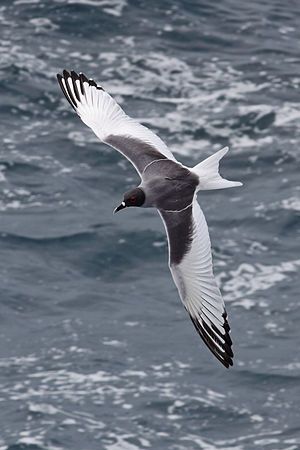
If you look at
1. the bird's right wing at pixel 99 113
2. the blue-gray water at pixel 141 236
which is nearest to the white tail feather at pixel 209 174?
the bird's right wing at pixel 99 113

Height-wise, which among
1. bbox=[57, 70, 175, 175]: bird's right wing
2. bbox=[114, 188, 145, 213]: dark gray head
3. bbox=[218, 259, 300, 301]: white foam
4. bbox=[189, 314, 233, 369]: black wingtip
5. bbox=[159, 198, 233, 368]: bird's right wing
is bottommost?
bbox=[218, 259, 300, 301]: white foam

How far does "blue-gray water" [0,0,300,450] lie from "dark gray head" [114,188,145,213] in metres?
8.07

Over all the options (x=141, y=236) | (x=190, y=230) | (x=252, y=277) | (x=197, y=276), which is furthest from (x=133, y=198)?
(x=141, y=236)

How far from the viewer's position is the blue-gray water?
2839 cm

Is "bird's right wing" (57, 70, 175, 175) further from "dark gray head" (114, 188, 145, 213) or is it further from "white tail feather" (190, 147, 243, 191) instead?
"dark gray head" (114, 188, 145, 213)

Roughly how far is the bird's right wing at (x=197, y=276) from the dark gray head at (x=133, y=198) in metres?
0.72

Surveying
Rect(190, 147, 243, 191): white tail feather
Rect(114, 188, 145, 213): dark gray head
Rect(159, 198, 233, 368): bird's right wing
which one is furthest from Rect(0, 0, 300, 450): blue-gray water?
Rect(190, 147, 243, 191): white tail feather

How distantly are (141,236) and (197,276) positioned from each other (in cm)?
1197

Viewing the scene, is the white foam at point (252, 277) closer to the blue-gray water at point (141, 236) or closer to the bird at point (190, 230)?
the blue-gray water at point (141, 236)

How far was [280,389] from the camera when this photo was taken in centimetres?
2900

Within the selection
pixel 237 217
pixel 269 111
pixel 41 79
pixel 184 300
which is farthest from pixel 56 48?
pixel 184 300

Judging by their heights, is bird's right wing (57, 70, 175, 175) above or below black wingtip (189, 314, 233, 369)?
above

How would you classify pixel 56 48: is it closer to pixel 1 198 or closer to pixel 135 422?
pixel 1 198

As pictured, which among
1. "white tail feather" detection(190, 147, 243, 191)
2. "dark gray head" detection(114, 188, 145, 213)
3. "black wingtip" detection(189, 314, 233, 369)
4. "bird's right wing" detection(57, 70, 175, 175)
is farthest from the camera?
"bird's right wing" detection(57, 70, 175, 175)
